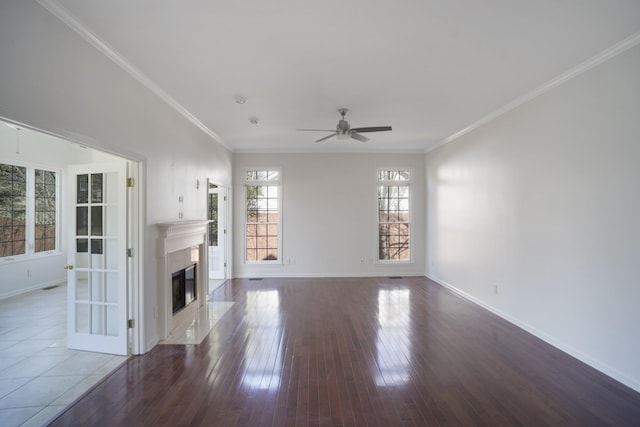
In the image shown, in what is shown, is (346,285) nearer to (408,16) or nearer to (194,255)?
(194,255)

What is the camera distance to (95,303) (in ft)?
10.00

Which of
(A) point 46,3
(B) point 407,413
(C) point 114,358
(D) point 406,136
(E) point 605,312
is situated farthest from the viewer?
(D) point 406,136

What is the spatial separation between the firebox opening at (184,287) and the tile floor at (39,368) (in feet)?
3.27

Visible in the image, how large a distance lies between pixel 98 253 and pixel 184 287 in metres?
1.31

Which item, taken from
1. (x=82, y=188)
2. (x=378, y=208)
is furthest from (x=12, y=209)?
(x=378, y=208)

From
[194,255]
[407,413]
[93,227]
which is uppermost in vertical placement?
[93,227]

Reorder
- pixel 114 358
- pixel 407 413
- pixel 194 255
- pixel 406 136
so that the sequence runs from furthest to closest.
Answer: pixel 406 136 → pixel 194 255 → pixel 114 358 → pixel 407 413

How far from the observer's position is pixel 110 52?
2561mm

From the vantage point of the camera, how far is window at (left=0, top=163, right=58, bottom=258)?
5383 mm

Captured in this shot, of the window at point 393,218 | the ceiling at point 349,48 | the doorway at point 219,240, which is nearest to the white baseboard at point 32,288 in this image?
the doorway at point 219,240

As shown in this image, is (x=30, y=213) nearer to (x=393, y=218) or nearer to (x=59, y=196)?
(x=59, y=196)

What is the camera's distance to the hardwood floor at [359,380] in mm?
2152

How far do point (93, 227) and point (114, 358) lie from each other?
1.36 metres

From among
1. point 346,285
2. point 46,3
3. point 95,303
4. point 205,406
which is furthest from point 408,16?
point 346,285
